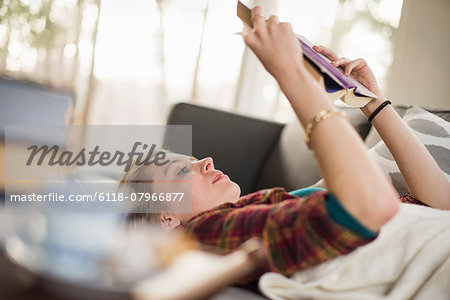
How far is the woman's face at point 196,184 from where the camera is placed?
963mm

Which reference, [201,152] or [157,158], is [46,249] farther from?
[201,152]

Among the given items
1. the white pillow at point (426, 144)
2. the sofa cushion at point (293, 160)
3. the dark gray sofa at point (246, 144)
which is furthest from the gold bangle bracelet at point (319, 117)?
the dark gray sofa at point (246, 144)

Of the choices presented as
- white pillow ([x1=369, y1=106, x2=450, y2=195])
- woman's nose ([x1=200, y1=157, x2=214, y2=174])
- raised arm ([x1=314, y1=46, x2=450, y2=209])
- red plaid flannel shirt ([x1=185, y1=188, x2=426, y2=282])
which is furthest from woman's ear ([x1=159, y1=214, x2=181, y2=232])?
white pillow ([x1=369, y1=106, x2=450, y2=195])

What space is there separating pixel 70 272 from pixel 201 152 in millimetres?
1504

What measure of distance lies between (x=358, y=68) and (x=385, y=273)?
0.57 m

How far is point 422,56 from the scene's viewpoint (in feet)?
8.46

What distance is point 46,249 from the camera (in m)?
0.42

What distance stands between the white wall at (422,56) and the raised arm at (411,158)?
1.70m

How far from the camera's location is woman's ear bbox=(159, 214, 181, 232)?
975 mm

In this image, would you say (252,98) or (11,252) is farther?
(252,98)

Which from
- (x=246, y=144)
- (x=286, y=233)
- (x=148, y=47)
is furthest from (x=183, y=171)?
(x=148, y=47)

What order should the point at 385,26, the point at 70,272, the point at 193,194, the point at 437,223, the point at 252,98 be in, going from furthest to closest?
the point at 252,98 → the point at 385,26 → the point at 193,194 → the point at 437,223 → the point at 70,272

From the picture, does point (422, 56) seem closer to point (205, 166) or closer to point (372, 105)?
point (372, 105)

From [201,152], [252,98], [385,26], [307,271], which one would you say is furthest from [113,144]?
→ [307,271]
